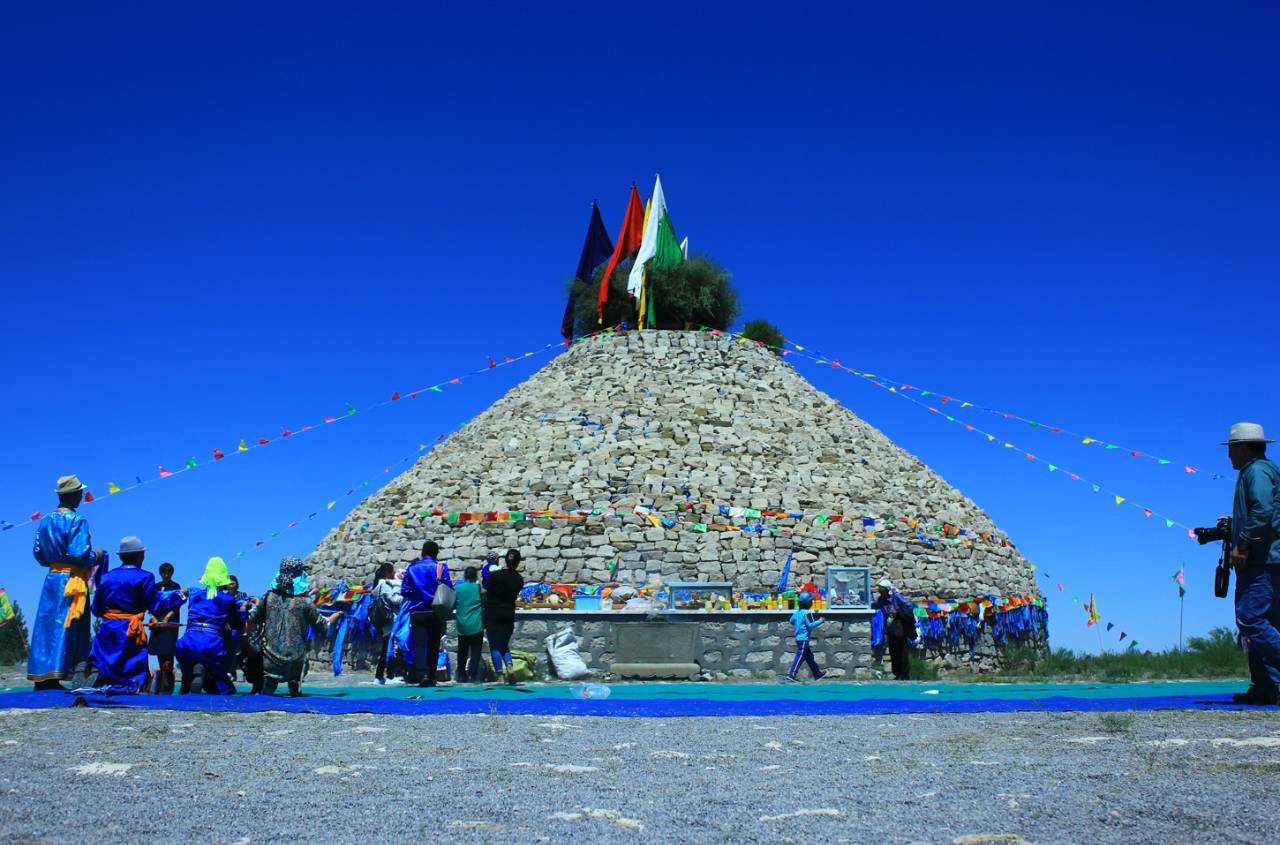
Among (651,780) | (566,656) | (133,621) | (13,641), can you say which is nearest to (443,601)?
(566,656)

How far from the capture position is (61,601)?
10375 mm

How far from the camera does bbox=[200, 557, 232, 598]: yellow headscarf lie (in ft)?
34.7

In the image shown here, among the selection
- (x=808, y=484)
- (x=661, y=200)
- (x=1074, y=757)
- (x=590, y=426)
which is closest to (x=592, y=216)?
(x=661, y=200)

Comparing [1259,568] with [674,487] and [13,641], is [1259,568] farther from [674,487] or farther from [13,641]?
[13,641]

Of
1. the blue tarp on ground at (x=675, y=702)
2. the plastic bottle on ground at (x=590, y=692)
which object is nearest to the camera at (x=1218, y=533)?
the blue tarp on ground at (x=675, y=702)

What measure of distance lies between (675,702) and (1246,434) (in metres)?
5.37

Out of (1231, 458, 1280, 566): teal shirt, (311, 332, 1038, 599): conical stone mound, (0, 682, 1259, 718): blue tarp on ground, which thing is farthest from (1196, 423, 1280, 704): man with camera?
(311, 332, 1038, 599): conical stone mound

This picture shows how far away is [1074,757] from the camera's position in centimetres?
580

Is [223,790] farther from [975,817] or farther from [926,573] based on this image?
[926,573]

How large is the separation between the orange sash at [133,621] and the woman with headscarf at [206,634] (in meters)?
0.39

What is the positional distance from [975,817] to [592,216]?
1168 inches

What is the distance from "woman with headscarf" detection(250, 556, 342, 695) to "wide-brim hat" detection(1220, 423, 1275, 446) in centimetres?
892

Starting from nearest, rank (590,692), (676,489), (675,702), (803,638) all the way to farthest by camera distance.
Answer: (675,702) < (590,692) < (803,638) < (676,489)

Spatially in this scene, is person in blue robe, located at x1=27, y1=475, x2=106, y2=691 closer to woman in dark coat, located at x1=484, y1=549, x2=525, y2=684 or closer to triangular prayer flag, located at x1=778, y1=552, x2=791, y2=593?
woman in dark coat, located at x1=484, y1=549, x2=525, y2=684
